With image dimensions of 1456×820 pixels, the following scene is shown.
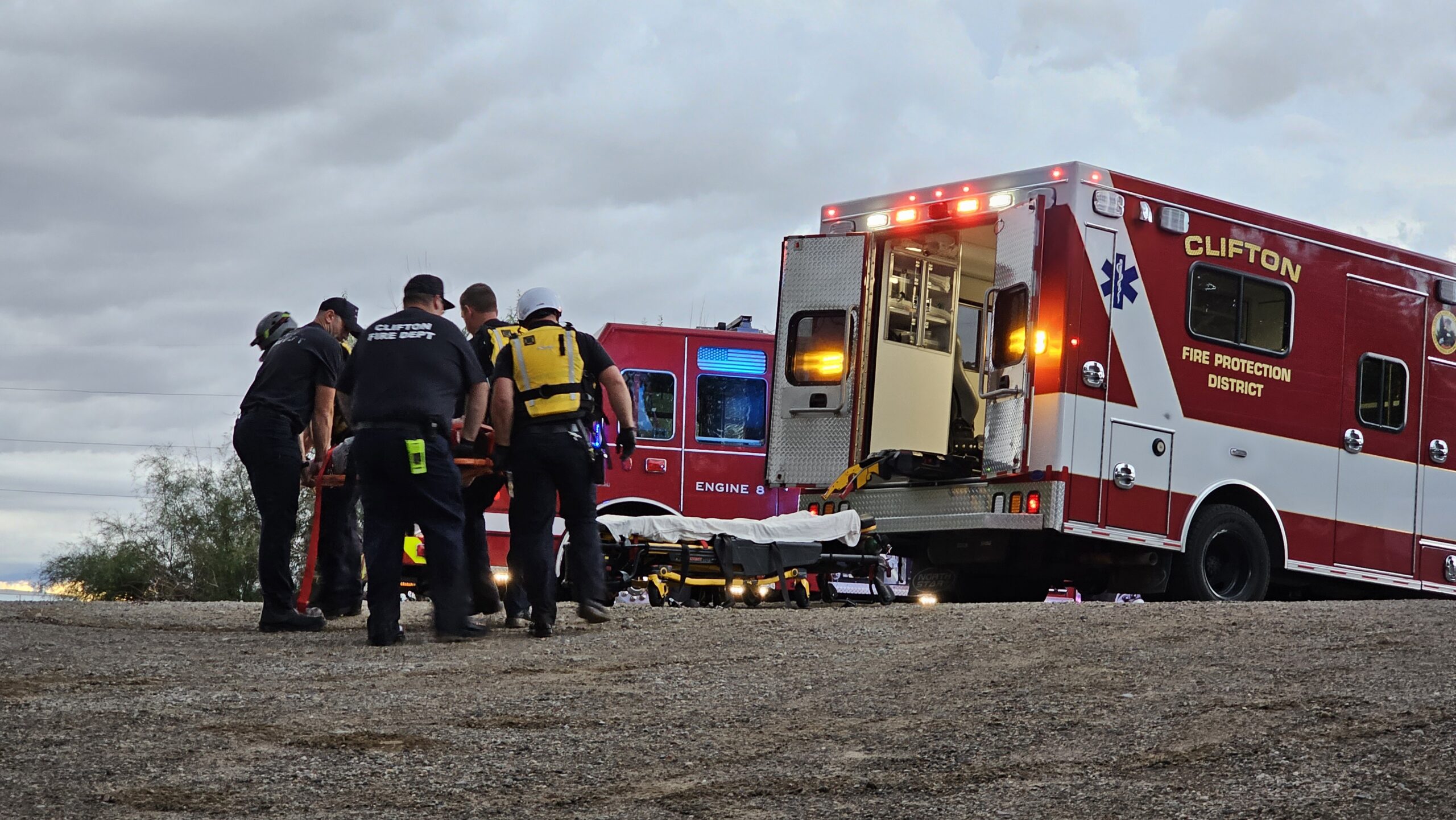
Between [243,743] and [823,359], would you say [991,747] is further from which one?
[823,359]

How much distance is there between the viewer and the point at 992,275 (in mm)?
12906

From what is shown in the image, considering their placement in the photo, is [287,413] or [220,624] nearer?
[287,413]

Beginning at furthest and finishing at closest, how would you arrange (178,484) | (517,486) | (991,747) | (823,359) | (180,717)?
(178,484)
(823,359)
(517,486)
(180,717)
(991,747)

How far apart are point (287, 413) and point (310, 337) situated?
1.29ft

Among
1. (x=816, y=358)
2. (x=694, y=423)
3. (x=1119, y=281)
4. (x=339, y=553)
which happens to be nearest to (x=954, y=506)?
(x=816, y=358)

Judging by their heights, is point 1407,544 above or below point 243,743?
above

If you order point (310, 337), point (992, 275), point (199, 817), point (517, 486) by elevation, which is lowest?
point (199, 817)

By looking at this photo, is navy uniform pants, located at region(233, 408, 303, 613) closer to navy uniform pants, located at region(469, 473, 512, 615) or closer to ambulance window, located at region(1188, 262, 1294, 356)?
navy uniform pants, located at region(469, 473, 512, 615)

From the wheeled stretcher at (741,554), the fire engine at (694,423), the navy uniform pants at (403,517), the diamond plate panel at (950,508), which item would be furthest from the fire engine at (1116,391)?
the navy uniform pants at (403,517)

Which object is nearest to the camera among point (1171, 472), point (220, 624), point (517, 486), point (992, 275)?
point (517, 486)

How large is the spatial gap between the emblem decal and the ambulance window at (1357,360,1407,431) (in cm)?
218

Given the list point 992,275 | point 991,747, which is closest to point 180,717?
point 991,747

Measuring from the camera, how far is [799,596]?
1114cm

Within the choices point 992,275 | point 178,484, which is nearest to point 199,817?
point 992,275
